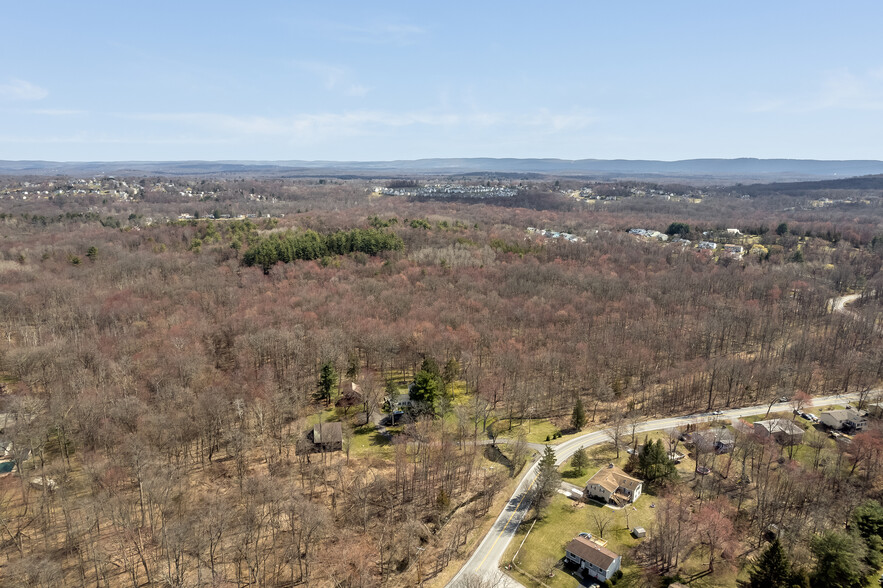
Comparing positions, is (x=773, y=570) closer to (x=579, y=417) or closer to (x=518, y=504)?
(x=518, y=504)

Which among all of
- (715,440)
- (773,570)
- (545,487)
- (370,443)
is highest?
(773,570)

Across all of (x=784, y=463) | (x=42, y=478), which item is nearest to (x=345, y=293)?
(x=42, y=478)

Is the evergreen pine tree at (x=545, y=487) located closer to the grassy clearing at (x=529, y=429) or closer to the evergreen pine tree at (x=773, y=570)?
the grassy clearing at (x=529, y=429)

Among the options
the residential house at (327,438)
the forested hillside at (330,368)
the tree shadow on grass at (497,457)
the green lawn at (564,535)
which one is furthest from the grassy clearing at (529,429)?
the residential house at (327,438)

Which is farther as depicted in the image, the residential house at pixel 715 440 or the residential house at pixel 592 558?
the residential house at pixel 715 440

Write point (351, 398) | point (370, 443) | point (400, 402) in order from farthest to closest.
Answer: point (351, 398)
point (400, 402)
point (370, 443)

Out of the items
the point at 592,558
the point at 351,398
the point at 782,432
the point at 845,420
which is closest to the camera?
the point at 592,558

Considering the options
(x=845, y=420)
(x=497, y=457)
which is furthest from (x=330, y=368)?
(x=845, y=420)

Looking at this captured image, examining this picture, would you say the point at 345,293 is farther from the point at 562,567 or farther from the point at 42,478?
the point at 562,567
